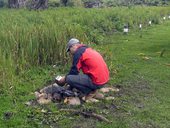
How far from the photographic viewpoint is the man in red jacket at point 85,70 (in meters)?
6.45

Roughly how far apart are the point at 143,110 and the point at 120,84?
4.96 feet

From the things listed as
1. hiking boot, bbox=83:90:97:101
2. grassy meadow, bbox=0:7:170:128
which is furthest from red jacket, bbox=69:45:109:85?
grassy meadow, bbox=0:7:170:128

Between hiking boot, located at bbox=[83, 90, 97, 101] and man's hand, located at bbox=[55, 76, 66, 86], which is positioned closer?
hiking boot, located at bbox=[83, 90, 97, 101]

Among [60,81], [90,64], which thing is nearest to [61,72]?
[60,81]

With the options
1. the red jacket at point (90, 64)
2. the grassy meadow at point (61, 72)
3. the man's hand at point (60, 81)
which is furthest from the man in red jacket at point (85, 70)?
the grassy meadow at point (61, 72)

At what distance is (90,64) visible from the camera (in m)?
6.46

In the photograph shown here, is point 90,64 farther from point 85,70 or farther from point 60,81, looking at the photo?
point 60,81

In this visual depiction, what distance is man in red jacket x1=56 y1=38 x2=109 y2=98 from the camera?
254 inches

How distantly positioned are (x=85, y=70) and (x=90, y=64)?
0.18m

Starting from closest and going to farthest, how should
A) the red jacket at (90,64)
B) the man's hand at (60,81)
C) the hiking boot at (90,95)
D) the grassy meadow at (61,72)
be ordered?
the grassy meadow at (61,72)
the red jacket at (90,64)
the hiking boot at (90,95)
the man's hand at (60,81)

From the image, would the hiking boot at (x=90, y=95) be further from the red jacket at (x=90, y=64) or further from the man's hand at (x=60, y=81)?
the man's hand at (x=60, y=81)

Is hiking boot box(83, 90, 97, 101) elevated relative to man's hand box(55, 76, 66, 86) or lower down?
lower down

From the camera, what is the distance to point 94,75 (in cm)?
651

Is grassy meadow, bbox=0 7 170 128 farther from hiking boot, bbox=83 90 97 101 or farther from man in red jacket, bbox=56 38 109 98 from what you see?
man in red jacket, bbox=56 38 109 98
